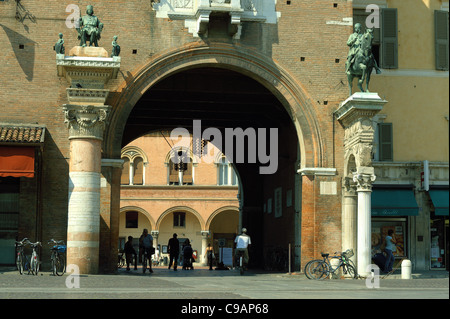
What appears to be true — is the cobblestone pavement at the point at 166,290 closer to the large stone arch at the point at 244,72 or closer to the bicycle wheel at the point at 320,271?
the bicycle wheel at the point at 320,271

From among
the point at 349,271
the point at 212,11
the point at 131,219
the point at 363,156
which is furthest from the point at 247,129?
the point at 131,219

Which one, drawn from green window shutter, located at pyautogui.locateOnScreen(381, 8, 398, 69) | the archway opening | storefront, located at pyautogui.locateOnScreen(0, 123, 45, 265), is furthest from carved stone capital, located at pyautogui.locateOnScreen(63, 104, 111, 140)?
green window shutter, located at pyautogui.locateOnScreen(381, 8, 398, 69)

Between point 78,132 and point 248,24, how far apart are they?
20.9 feet

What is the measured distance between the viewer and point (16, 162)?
883 inches

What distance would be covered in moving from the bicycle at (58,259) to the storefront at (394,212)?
12.5 m

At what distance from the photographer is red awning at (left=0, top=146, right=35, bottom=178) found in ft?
73.2

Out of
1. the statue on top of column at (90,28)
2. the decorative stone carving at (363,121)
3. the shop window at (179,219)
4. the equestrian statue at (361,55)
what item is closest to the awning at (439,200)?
the decorative stone carving at (363,121)

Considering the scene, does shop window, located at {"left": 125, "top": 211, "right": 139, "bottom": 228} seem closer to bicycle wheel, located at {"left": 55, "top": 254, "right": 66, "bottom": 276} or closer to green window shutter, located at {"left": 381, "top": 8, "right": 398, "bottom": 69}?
green window shutter, located at {"left": 381, "top": 8, "right": 398, "bottom": 69}

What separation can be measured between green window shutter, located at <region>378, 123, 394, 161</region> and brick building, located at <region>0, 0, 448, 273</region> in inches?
224

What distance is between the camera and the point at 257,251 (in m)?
36.0

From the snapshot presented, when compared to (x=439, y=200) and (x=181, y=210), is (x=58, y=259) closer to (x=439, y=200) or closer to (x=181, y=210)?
(x=439, y=200)

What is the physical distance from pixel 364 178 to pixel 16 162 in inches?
382

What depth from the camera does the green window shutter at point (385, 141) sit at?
30406mm
